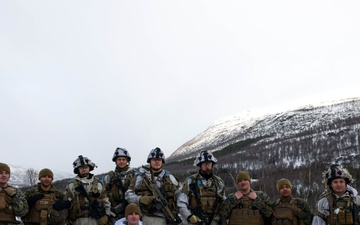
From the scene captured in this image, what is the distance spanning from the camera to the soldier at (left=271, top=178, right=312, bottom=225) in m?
7.16

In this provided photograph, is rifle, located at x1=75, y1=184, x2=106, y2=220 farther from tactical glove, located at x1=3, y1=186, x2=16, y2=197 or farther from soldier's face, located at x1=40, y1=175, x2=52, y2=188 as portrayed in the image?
tactical glove, located at x1=3, y1=186, x2=16, y2=197

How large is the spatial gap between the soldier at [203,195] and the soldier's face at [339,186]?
89.7 inches

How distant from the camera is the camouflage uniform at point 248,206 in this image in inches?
281

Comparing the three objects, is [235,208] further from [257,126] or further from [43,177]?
[257,126]

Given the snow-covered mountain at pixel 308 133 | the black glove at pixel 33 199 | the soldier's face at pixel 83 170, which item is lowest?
the black glove at pixel 33 199

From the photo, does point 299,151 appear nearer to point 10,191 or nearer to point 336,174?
point 336,174

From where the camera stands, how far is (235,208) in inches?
285

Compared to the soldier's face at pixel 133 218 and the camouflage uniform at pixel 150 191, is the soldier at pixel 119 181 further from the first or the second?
the soldier's face at pixel 133 218

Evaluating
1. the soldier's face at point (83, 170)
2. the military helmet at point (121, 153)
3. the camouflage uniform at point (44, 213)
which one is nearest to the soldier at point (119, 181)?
the military helmet at point (121, 153)

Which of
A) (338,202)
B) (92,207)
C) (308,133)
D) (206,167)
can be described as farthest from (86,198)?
(308,133)

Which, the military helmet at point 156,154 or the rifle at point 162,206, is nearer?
the rifle at point 162,206

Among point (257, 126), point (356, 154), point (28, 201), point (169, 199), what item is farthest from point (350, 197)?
point (257, 126)

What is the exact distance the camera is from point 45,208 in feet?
23.9

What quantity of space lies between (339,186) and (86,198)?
5059 mm
